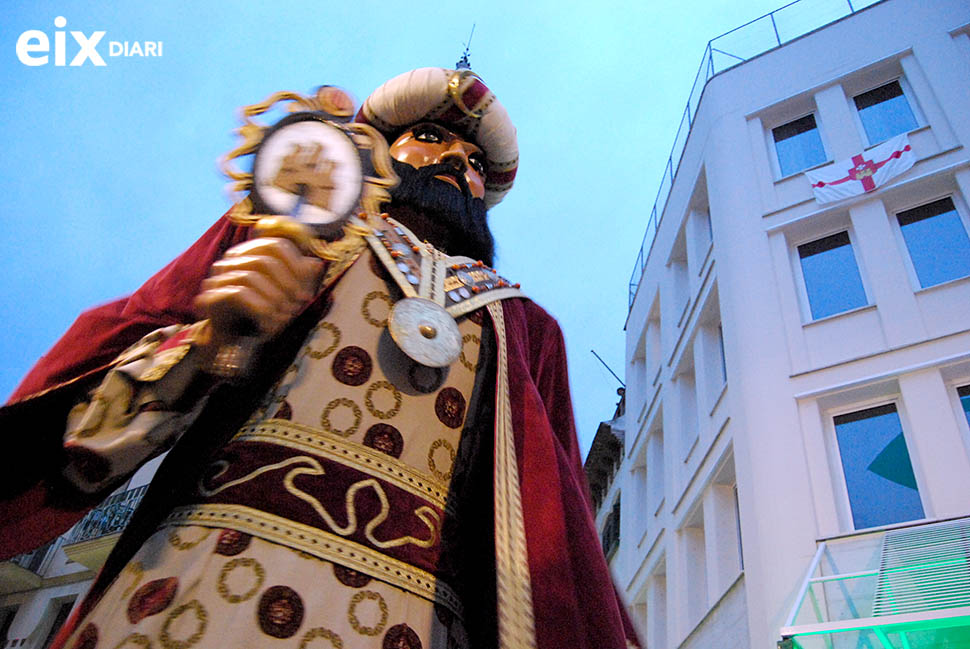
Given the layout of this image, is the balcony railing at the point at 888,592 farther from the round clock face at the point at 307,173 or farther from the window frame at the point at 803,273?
the round clock face at the point at 307,173

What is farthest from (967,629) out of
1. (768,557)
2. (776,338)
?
(776,338)

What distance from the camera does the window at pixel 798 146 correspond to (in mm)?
12320

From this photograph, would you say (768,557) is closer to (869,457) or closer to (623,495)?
(869,457)

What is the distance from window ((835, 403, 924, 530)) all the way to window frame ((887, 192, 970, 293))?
181 cm

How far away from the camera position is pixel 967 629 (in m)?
6.04

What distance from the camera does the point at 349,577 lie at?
1440 mm

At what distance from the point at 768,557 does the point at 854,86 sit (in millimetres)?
8440

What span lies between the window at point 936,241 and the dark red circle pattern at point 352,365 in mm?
10016

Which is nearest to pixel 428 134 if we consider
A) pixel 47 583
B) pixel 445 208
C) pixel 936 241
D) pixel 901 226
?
pixel 445 208

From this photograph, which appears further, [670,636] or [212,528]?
[670,636]

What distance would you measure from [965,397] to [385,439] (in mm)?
9039

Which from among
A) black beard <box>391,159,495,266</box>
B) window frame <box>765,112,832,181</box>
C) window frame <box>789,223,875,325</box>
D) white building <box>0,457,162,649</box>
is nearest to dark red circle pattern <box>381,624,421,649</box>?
black beard <box>391,159,495,266</box>

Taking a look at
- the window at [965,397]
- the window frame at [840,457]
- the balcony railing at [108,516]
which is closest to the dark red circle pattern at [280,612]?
the window frame at [840,457]

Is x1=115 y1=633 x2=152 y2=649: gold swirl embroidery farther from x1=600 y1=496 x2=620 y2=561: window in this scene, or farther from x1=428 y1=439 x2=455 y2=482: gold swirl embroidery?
x1=600 y1=496 x2=620 y2=561: window
